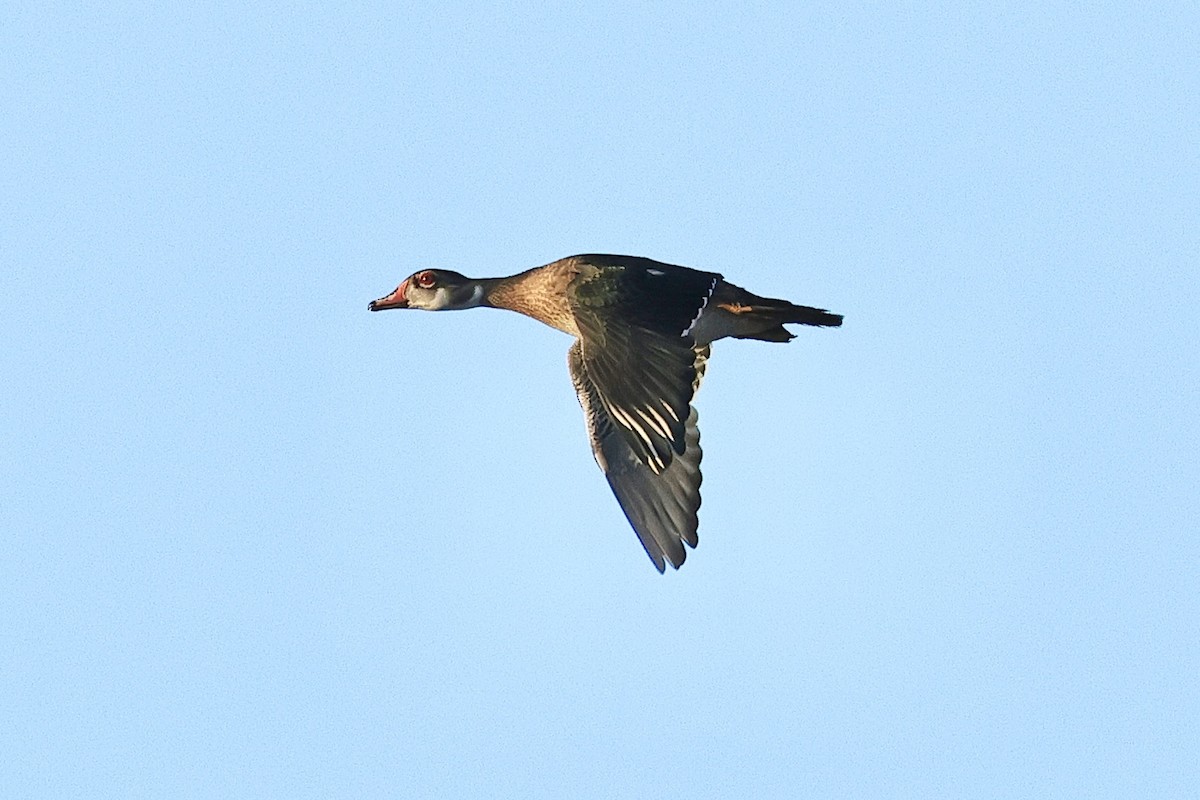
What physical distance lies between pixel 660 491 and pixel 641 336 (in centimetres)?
172

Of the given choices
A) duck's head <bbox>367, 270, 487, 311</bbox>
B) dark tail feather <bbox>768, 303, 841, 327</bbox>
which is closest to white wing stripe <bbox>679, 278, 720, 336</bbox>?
dark tail feather <bbox>768, 303, 841, 327</bbox>

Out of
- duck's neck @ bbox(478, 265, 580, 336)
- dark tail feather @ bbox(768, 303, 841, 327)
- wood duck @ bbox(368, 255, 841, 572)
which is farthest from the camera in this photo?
dark tail feather @ bbox(768, 303, 841, 327)

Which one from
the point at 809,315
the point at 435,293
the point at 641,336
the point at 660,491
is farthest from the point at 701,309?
the point at 435,293

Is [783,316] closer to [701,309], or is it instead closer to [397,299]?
[701,309]

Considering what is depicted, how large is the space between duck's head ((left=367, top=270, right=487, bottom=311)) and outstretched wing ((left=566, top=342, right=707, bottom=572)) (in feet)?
3.80

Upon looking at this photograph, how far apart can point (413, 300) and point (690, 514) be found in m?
3.07

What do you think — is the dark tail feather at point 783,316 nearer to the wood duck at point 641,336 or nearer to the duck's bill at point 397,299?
the wood duck at point 641,336

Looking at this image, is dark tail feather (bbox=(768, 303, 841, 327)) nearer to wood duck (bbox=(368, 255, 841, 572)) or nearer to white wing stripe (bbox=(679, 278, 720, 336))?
wood duck (bbox=(368, 255, 841, 572))

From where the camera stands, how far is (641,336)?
14.8 meters

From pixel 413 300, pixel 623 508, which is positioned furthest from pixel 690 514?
→ pixel 413 300

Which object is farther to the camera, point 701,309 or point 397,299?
point 397,299

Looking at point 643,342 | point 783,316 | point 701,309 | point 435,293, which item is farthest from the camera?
point 435,293

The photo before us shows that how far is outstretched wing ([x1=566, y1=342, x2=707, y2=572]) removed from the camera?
15.8 m

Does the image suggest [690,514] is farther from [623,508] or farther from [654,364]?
[654,364]
